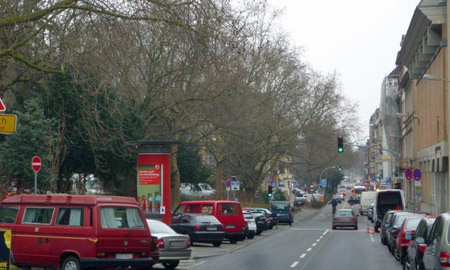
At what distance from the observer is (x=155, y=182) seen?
32312mm

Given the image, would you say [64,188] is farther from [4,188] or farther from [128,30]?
[128,30]

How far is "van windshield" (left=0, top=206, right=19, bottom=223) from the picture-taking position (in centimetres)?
1889

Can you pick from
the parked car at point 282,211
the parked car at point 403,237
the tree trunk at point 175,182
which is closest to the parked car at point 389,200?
the parked car at point 282,211

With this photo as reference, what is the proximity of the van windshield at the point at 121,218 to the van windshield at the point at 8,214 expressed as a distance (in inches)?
105

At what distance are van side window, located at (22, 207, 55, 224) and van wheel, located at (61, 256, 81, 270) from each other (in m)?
1.15

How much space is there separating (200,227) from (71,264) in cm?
1519

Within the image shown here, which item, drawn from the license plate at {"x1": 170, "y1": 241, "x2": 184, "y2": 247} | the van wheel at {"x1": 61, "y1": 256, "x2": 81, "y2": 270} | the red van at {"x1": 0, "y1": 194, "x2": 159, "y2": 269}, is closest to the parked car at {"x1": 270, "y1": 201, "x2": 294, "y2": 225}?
the license plate at {"x1": 170, "y1": 241, "x2": 184, "y2": 247}

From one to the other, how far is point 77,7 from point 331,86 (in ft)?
200

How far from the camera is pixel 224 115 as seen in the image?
Result: 1967 inches

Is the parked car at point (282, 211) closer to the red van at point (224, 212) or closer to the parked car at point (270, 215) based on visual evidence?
the parked car at point (270, 215)

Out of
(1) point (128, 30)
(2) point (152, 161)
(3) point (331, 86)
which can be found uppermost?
(3) point (331, 86)

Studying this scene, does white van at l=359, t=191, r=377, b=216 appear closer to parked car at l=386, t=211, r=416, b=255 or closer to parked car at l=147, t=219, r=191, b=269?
parked car at l=386, t=211, r=416, b=255

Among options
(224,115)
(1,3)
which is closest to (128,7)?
(1,3)

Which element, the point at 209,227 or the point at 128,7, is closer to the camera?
the point at 128,7
